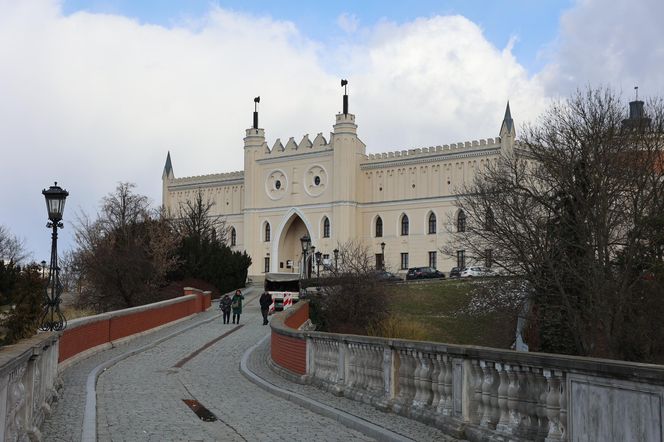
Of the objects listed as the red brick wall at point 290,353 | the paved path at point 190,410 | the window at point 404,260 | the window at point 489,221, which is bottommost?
the paved path at point 190,410

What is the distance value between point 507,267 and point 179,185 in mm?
65174

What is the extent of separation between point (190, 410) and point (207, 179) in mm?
80027

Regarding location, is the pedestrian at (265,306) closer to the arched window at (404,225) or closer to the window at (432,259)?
the window at (432,259)

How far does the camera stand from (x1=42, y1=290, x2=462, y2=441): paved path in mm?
10070

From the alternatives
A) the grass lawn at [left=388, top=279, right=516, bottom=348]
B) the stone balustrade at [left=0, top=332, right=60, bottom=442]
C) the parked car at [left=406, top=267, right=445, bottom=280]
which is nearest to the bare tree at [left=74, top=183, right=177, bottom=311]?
the grass lawn at [left=388, top=279, right=516, bottom=348]

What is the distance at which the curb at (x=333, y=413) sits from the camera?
9414mm

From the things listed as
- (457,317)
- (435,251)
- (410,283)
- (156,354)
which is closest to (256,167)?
(435,251)

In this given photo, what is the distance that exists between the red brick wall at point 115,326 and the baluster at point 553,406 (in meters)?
12.4

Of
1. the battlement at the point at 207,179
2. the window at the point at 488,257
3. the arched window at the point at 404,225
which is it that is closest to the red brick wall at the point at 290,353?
the window at the point at 488,257

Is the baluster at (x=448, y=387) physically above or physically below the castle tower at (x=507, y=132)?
below

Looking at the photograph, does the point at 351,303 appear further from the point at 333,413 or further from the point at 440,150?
the point at 440,150

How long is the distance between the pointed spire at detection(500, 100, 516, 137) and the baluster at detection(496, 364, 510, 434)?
6455 cm

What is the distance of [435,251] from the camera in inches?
2904

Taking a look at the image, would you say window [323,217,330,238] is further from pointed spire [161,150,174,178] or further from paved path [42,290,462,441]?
paved path [42,290,462,441]
